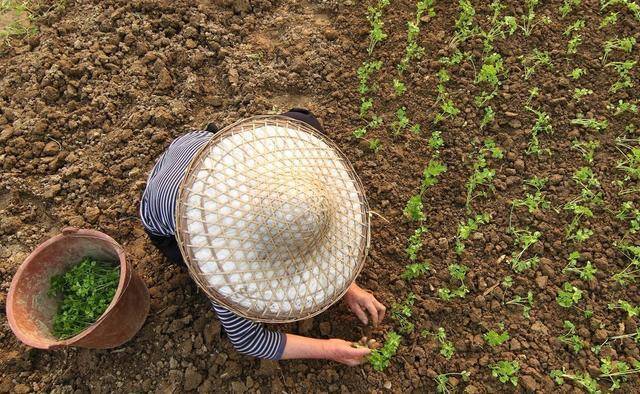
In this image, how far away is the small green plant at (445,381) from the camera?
7.44 ft

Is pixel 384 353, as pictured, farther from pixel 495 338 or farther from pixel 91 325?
pixel 91 325

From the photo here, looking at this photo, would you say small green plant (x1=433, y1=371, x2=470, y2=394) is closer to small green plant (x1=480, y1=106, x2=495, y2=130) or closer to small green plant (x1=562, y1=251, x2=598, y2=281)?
small green plant (x1=562, y1=251, x2=598, y2=281)

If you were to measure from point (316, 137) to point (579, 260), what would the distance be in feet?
5.31

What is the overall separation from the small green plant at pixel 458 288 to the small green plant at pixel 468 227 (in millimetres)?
91

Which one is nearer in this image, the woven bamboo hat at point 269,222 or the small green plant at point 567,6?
the woven bamboo hat at point 269,222

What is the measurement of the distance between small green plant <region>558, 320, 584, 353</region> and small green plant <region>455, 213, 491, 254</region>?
2.00 feet

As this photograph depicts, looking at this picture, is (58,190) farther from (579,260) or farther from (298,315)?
(579,260)

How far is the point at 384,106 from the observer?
2.93 meters

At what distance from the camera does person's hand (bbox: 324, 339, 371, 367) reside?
212 centimetres

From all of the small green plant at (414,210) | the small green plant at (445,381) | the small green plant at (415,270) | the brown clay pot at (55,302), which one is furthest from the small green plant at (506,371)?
the brown clay pot at (55,302)

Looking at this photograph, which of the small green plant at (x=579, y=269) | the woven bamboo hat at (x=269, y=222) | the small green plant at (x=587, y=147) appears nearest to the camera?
the woven bamboo hat at (x=269, y=222)

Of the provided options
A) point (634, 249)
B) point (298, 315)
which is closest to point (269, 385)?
point (298, 315)

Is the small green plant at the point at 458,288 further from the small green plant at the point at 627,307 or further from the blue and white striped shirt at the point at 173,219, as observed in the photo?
the blue and white striped shirt at the point at 173,219

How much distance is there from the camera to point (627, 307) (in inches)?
92.5
